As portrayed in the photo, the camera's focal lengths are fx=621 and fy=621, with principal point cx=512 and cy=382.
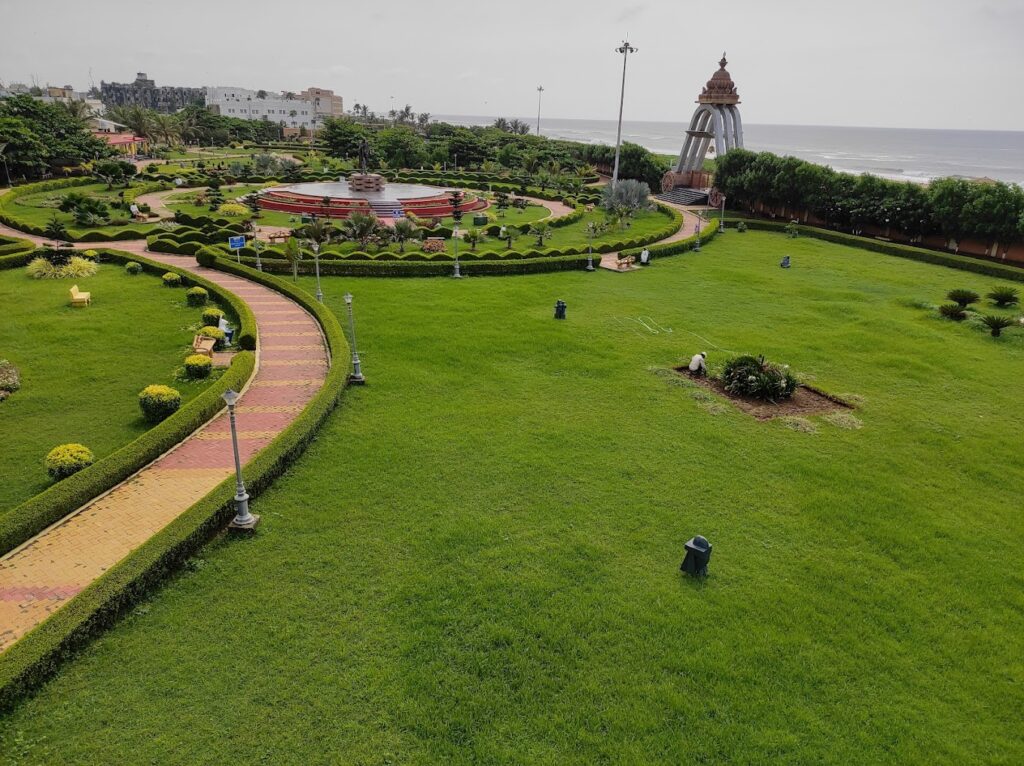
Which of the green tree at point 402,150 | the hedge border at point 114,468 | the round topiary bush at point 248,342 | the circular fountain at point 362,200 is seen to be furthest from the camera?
the green tree at point 402,150

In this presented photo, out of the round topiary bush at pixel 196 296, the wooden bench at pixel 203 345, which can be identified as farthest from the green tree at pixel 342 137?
the wooden bench at pixel 203 345

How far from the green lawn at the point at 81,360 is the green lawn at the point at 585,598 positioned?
476 centimetres

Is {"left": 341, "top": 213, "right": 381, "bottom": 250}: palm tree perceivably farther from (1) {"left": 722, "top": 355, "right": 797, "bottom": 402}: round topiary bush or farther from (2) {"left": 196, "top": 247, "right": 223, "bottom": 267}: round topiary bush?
(1) {"left": 722, "top": 355, "right": 797, "bottom": 402}: round topiary bush

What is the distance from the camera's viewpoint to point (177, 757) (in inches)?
279

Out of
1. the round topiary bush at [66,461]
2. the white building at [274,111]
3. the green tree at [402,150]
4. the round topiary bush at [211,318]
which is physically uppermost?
the white building at [274,111]

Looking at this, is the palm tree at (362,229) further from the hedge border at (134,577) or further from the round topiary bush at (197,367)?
the hedge border at (134,577)

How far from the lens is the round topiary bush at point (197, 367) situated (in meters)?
16.5

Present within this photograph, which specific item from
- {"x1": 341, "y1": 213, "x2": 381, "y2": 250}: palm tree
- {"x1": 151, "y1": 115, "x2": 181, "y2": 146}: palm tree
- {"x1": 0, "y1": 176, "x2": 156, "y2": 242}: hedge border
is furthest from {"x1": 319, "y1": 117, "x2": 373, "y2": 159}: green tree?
{"x1": 341, "y1": 213, "x2": 381, "y2": 250}: palm tree

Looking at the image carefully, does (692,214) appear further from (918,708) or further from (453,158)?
(918,708)

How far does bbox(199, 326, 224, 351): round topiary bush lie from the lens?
18422 mm

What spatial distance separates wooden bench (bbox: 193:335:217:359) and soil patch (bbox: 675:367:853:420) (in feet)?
45.9

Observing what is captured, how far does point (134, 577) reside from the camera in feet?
29.5

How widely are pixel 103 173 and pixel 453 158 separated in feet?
125

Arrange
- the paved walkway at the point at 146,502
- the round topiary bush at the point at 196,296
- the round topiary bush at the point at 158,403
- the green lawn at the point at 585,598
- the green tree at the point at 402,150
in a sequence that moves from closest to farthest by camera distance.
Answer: the green lawn at the point at 585,598 < the paved walkway at the point at 146,502 < the round topiary bush at the point at 158,403 < the round topiary bush at the point at 196,296 < the green tree at the point at 402,150
